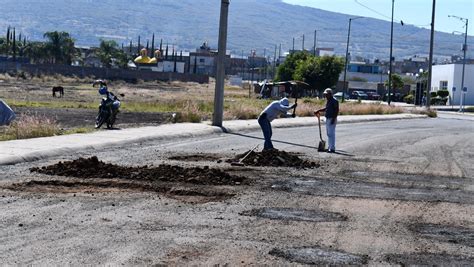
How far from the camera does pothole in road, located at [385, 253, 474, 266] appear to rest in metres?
9.96

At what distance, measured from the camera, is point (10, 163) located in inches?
737

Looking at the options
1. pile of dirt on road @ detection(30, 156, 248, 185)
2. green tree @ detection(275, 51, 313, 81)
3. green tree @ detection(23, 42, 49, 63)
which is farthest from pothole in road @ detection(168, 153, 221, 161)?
green tree @ detection(23, 42, 49, 63)

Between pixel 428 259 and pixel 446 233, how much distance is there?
1.95m

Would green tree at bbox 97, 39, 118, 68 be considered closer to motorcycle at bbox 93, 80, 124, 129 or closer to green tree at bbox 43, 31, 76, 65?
green tree at bbox 43, 31, 76, 65

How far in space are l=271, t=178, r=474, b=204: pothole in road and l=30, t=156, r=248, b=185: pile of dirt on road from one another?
109cm

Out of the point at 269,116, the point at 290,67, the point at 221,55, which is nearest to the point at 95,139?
the point at 269,116

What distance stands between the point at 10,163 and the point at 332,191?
6771 millimetres

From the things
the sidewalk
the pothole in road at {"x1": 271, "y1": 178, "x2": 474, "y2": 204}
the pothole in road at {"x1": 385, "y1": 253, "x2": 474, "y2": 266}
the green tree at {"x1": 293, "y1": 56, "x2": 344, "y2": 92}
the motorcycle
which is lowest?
the sidewalk

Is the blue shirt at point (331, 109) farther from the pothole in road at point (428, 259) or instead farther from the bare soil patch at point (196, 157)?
the pothole in road at point (428, 259)

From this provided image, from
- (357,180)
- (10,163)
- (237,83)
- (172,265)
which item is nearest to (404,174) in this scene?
(357,180)

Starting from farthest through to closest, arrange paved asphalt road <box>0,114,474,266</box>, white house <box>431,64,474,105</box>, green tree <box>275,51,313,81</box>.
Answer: white house <box>431,64,474,105</box>, green tree <box>275,51,313,81</box>, paved asphalt road <box>0,114,474,266</box>

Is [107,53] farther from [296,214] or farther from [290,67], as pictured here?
[296,214]

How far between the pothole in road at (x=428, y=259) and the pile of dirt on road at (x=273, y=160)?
396 inches

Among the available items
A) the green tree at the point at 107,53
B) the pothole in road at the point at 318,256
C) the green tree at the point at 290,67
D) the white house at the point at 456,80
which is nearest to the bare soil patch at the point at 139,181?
the pothole in road at the point at 318,256
